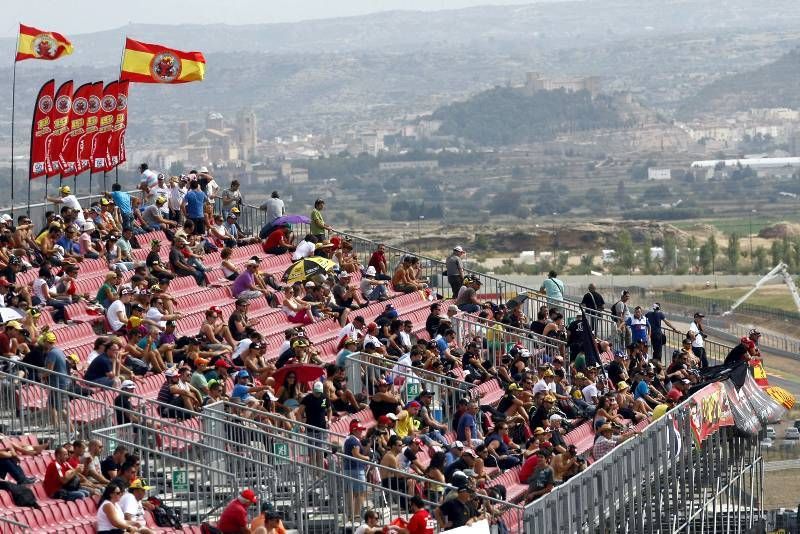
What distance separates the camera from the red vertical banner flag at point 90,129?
34594 millimetres

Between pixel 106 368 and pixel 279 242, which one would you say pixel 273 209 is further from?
pixel 106 368

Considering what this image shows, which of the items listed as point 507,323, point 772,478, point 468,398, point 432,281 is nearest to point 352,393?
point 468,398

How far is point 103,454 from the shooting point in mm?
20406

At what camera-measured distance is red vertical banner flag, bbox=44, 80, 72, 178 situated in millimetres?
33406

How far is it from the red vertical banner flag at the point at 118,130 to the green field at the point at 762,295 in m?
116

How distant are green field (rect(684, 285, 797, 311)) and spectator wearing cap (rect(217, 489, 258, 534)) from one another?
130757mm

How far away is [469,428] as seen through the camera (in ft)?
80.3

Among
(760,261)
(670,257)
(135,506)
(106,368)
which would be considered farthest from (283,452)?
(670,257)

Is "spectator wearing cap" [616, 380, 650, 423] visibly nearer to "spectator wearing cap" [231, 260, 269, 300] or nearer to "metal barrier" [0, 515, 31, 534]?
"spectator wearing cap" [231, 260, 269, 300]

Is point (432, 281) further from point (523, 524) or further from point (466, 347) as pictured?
point (523, 524)

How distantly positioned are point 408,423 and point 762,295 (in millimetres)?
137195

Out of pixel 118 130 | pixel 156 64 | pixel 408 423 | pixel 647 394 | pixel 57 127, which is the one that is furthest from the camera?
pixel 156 64

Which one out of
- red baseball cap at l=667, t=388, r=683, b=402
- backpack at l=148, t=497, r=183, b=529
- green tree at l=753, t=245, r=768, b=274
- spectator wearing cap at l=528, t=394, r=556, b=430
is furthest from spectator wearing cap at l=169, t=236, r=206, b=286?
green tree at l=753, t=245, r=768, b=274

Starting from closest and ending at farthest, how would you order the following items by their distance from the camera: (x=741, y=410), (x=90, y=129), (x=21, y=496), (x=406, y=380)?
(x=21, y=496) < (x=406, y=380) < (x=741, y=410) < (x=90, y=129)
